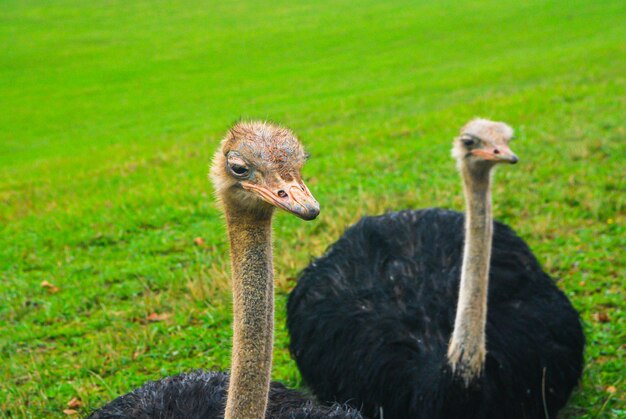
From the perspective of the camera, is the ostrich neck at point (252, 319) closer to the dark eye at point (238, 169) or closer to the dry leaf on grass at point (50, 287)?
the dark eye at point (238, 169)

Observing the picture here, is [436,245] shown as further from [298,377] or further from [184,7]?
[184,7]

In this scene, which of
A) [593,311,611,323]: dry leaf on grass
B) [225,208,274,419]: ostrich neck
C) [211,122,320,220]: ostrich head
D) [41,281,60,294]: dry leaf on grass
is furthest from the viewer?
[41,281,60,294]: dry leaf on grass

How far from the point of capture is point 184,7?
4141 cm

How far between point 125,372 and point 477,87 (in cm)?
1362

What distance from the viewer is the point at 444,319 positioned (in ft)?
13.8

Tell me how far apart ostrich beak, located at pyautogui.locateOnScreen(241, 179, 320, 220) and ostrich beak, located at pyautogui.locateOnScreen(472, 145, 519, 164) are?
1.74 metres

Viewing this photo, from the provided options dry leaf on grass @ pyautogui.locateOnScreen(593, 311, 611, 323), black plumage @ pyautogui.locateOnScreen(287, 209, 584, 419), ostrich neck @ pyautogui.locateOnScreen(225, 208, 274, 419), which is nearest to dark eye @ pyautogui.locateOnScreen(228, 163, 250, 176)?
ostrich neck @ pyautogui.locateOnScreen(225, 208, 274, 419)

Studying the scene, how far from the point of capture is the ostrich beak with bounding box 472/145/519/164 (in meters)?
3.85

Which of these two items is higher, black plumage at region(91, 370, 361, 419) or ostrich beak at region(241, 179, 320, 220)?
ostrich beak at region(241, 179, 320, 220)

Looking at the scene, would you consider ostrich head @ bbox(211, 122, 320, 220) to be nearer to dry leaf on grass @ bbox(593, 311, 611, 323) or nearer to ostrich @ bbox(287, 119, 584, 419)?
ostrich @ bbox(287, 119, 584, 419)

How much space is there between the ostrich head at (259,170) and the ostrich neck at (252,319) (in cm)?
7

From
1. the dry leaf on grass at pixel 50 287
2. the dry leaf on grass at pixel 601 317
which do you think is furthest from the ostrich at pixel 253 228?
the dry leaf on grass at pixel 50 287

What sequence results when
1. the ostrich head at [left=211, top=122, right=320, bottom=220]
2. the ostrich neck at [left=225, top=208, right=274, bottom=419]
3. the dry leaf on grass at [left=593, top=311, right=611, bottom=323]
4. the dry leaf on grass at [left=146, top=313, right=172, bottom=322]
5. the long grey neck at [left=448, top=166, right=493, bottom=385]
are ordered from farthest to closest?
the dry leaf on grass at [left=146, top=313, right=172, bottom=322]
the dry leaf on grass at [left=593, top=311, right=611, bottom=323]
the long grey neck at [left=448, top=166, right=493, bottom=385]
the ostrich neck at [left=225, top=208, right=274, bottom=419]
the ostrich head at [left=211, top=122, right=320, bottom=220]

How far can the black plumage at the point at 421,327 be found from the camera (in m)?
3.93
